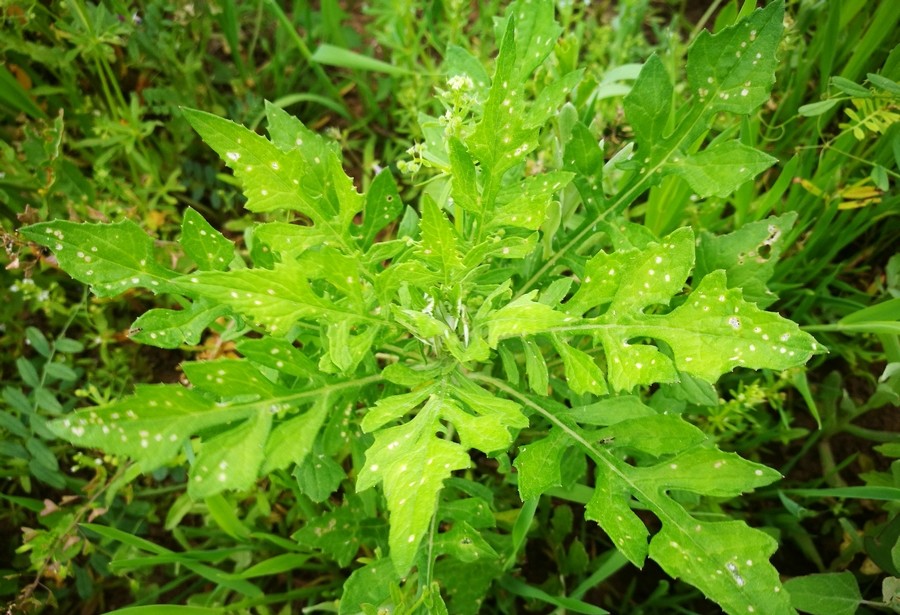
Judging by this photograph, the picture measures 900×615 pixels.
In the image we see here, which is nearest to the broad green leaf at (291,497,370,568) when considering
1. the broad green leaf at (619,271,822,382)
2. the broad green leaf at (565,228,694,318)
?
the broad green leaf at (565,228,694,318)

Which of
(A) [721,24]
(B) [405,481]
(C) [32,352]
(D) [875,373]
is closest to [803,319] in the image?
(D) [875,373]

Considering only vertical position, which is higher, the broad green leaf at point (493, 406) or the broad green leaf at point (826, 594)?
the broad green leaf at point (493, 406)

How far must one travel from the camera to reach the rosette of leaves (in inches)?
43.3

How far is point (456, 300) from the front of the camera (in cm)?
137

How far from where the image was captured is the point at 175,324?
1.34m

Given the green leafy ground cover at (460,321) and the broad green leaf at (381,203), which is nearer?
the green leafy ground cover at (460,321)

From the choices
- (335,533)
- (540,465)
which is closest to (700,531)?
(540,465)

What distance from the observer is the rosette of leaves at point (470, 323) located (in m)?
1.10

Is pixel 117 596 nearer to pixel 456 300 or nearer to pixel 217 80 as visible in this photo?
pixel 456 300

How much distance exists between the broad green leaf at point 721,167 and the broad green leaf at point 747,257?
0.13 metres

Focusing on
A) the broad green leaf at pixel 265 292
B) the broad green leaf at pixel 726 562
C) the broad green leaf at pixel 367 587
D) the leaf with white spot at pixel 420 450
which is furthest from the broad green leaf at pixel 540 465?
the broad green leaf at pixel 265 292

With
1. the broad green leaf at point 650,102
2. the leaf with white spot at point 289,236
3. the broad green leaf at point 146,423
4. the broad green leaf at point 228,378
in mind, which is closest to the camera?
the broad green leaf at point 146,423

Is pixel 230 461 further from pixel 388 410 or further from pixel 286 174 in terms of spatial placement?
pixel 286 174

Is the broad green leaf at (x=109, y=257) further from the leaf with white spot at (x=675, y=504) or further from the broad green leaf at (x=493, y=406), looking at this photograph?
the leaf with white spot at (x=675, y=504)
